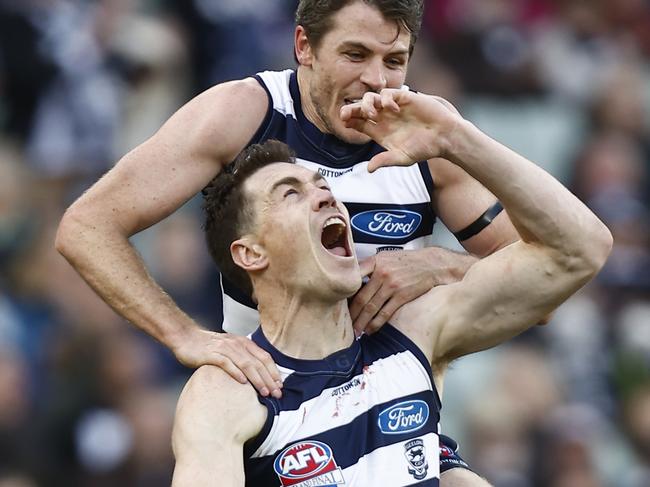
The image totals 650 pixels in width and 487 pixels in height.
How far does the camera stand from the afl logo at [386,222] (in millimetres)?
5700

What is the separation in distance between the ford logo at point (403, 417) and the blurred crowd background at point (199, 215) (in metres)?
3.37

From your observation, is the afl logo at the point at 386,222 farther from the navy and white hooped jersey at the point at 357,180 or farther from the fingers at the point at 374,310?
the fingers at the point at 374,310

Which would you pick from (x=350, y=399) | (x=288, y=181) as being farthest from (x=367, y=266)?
(x=350, y=399)

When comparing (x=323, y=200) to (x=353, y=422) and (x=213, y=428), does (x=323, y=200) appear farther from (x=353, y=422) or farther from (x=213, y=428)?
(x=213, y=428)

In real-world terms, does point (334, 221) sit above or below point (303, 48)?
below

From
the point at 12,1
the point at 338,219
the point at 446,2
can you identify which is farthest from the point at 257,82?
the point at 446,2

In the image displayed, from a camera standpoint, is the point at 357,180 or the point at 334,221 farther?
the point at 357,180

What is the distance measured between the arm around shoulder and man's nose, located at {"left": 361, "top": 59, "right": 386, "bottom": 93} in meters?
1.13

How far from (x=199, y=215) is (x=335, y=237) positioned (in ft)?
15.1

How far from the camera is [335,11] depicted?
A: 18.6 ft

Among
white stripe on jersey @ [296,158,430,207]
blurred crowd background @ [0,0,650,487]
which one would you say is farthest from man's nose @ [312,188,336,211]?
blurred crowd background @ [0,0,650,487]

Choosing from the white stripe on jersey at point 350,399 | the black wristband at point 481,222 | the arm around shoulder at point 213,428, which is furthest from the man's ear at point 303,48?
the arm around shoulder at point 213,428

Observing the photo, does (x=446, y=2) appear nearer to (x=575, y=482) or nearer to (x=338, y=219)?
(x=575, y=482)

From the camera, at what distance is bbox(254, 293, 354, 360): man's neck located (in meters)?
5.41
